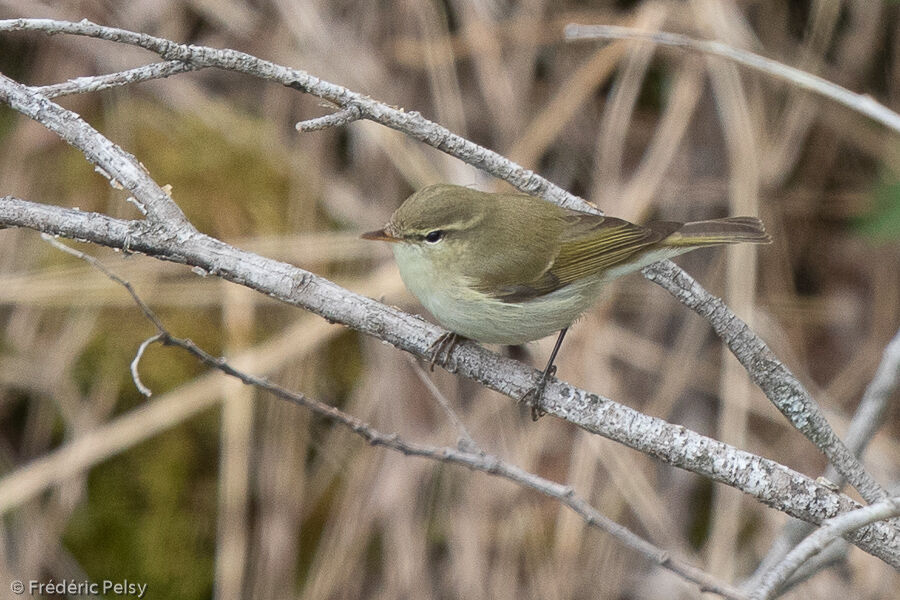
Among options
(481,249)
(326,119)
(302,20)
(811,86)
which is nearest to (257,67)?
(326,119)

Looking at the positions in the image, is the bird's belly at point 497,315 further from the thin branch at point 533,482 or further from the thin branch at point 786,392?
the thin branch at point 786,392

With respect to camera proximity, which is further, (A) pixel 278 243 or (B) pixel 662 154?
(B) pixel 662 154

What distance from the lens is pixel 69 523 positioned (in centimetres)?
378

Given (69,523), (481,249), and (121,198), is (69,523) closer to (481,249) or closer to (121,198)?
(121,198)

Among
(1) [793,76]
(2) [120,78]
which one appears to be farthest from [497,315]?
(2) [120,78]

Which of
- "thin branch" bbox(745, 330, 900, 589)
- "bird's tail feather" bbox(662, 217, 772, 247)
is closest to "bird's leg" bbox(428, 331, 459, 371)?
"bird's tail feather" bbox(662, 217, 772, 247)

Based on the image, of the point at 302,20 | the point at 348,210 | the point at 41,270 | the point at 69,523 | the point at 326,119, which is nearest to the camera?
the point at 326,119

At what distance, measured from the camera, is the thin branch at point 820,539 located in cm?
145

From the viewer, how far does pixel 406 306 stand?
4.23 metres

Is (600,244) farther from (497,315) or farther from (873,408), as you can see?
(873,408)

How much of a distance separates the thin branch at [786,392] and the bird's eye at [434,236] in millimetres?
1044

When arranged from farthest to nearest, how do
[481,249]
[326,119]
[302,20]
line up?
[302,20]
[481,249]
[326,119]

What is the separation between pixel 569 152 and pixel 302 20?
5.39ft

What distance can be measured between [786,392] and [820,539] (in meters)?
0.68
